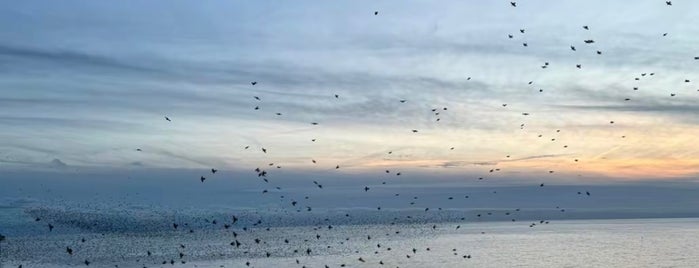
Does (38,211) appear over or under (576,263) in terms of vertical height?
over

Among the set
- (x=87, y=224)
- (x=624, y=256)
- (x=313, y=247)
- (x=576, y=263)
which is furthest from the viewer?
(x=87, y=224)

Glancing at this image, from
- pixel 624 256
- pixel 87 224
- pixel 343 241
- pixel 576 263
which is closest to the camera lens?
pixel 576 263

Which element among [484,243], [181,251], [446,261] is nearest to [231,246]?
[181,251]

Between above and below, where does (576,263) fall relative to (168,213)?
below

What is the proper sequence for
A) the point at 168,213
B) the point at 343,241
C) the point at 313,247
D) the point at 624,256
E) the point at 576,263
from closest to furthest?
the point at 576,263
the point at 624,256
the point at 313,247
the point at 343,241
the point at 168,213

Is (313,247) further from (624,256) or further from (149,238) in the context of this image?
(624,256)

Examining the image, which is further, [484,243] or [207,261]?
[484,243]

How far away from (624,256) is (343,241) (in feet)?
127

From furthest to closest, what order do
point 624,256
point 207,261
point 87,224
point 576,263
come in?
1. point 87,224
2. point 624,256
3. point 576,263
4. point 207,261

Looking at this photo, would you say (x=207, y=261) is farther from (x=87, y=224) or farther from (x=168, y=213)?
(x=168, y=213)

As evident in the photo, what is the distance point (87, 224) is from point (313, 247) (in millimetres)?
41551

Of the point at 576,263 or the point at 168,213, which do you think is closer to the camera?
the point at 576,263

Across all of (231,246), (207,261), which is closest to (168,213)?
(231,246)

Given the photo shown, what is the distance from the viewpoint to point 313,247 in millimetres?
95938
